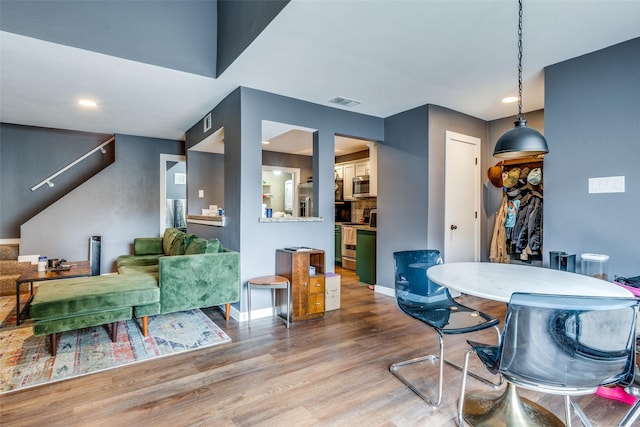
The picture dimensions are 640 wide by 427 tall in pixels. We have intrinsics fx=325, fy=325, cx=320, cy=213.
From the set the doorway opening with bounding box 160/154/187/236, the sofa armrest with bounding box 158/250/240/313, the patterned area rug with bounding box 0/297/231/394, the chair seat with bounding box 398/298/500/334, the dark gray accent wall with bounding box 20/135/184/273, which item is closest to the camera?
the chair seat with bounding box 398/298/500/334

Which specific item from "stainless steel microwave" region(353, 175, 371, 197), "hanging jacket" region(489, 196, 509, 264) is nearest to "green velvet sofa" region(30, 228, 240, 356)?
"stainless steel microwave" region(353, 175, 371, 197)

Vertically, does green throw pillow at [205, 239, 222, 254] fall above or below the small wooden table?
above

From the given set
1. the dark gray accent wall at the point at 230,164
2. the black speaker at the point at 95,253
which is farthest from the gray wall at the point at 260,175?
the black speaker at the point at 95,253

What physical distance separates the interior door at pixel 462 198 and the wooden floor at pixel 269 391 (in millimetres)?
1565

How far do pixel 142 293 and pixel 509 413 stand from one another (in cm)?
293

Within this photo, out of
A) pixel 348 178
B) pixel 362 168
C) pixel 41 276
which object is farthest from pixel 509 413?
pixel 348 178

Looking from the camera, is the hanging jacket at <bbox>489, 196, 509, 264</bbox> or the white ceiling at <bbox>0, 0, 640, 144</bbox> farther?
the hanging jacket at <bbox>489, 196, 509, 264</bbox>

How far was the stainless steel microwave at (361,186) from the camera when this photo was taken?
6300mm

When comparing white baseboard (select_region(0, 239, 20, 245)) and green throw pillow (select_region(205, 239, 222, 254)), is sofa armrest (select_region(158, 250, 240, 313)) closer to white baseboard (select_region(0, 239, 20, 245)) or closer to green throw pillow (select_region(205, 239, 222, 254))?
green throw pillow (select_region(205, 239, 222, 254))

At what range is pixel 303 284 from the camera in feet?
11.2

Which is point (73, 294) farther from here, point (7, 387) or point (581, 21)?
point (581, 21)

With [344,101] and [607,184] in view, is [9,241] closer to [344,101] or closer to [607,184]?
[344,101]

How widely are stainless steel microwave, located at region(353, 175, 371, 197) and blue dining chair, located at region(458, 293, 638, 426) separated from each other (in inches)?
194

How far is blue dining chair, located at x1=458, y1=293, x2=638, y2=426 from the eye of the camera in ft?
4.06
